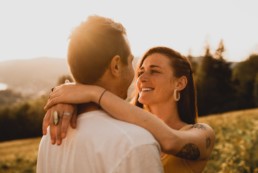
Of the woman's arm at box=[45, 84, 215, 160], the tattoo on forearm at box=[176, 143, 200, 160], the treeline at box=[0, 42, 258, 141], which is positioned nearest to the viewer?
the woman's arm at box=[45, 84, 215, 160]

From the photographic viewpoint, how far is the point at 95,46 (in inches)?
94.0

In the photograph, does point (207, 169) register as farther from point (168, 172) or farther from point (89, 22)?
point (89, 22)

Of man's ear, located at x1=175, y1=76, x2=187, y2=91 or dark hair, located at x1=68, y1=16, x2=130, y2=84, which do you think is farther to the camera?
man's ear, located at x1=175, y1=76, x2=187, y2=91

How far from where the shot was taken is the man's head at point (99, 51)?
2.40 meters

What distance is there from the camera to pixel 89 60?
2.39 meters

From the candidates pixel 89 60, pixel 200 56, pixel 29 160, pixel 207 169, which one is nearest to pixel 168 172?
pixel 89 60

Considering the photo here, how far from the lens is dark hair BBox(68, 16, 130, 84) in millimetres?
2395

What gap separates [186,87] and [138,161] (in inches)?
91.2

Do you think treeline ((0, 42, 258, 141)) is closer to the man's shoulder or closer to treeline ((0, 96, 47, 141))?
treeline ((0, 96, 47, 141))

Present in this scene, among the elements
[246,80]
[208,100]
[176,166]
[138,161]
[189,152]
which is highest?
[138,161]

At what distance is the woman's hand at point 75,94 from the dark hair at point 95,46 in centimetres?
9

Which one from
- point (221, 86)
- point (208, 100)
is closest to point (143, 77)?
point (208, 100)

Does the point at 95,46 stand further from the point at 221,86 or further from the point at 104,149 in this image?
the point at 221,86

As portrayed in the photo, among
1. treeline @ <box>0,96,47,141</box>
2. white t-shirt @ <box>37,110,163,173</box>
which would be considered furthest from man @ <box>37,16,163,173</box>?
treeline @ <box>0,96,47,141</box>
